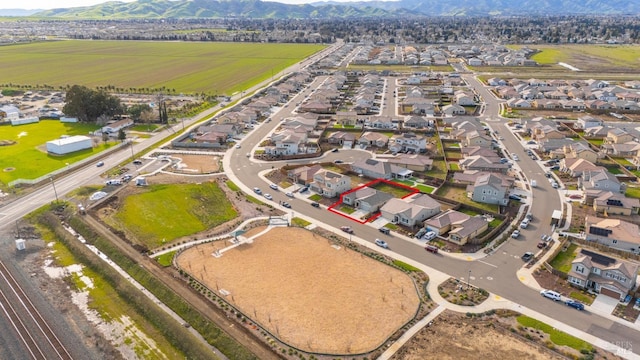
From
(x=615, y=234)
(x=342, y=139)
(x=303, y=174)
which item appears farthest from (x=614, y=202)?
(x=342, y=139)

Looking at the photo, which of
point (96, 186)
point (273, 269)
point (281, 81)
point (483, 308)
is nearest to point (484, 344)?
point (483, 308)

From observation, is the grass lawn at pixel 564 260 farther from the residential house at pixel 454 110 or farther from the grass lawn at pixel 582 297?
the residential house at pixel 454 110

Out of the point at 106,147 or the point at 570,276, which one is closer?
the point at 570,276

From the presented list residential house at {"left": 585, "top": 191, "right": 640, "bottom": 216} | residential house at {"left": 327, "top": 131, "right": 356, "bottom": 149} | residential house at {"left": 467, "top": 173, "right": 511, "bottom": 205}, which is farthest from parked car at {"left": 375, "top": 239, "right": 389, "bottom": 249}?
residential house at {"left": 327, "top": 131, "right": 356, "bottom": 149}

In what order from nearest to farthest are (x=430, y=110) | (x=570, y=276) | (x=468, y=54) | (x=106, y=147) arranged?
(x=570, y=276), (x=106, y=147), (x=430, y=110), (x=468, y=54)

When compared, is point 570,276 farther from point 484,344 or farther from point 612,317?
point 484,344

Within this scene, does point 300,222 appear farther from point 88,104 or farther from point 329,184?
point 88,104

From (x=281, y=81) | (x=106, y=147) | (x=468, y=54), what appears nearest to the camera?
(x=106, y=147)
